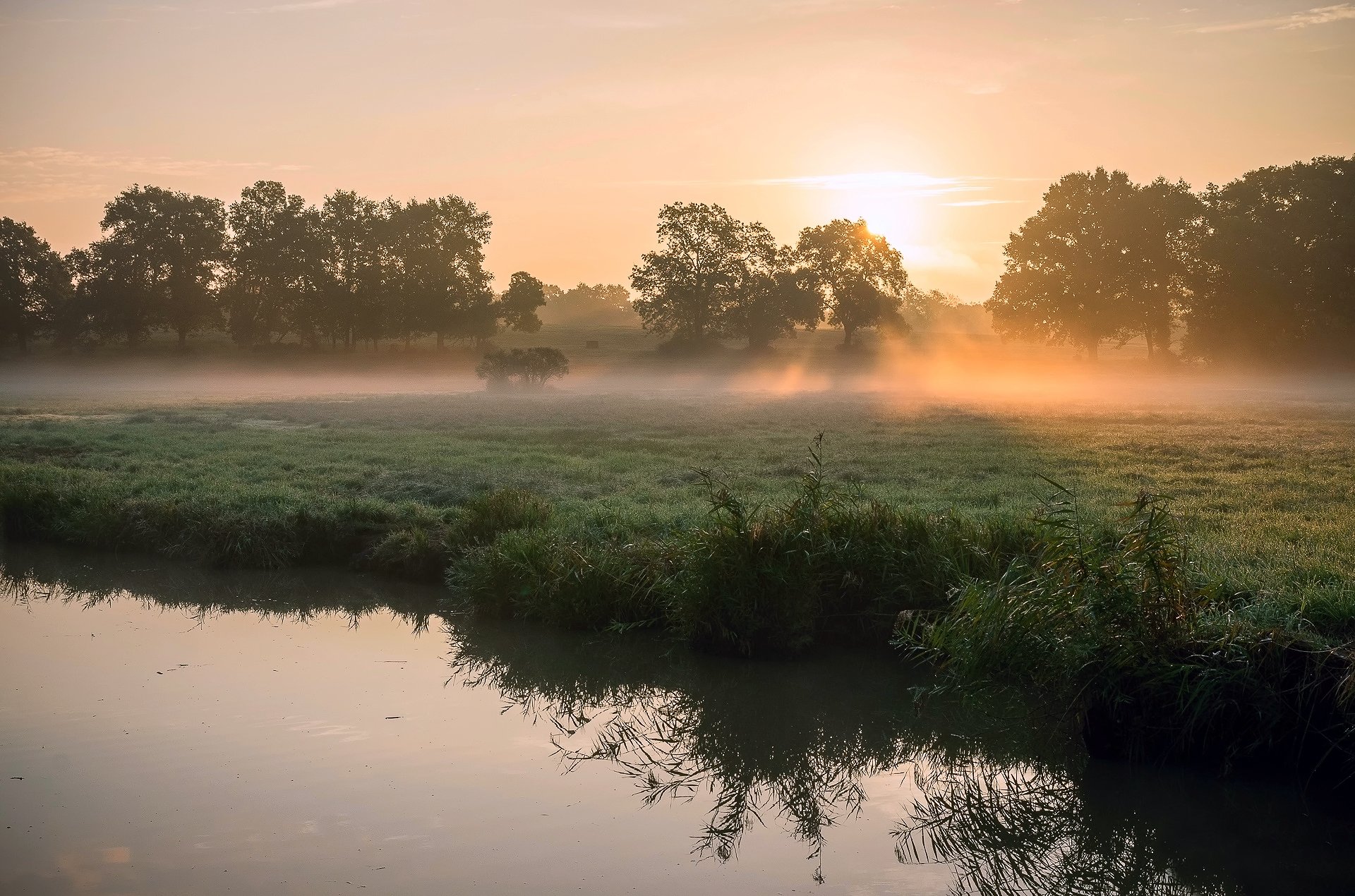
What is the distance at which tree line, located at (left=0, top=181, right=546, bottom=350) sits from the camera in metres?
77.4

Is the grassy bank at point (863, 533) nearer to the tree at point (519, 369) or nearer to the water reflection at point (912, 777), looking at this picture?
the water reflection at point (912, 777)

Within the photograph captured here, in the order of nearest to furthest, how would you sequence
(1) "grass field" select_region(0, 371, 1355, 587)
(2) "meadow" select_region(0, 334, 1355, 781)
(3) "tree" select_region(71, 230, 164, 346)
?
(2) "meadow" select_region(0, 334, 1355, 781) < (1) "grass field" select_region(0, 371, 1355, 587) < (3) "tree" select_region(71, 230, 164, 346)

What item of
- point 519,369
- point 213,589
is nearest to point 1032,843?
point 213,589

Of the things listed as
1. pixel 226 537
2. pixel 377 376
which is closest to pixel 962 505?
pixel 226 537

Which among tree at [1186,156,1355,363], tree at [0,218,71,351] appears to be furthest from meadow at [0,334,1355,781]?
tree at [0,218,71,351]

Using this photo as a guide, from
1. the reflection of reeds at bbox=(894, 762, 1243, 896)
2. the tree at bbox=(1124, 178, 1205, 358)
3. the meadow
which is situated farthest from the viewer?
the tree at bbox=(1124, 178, 1205, 358)

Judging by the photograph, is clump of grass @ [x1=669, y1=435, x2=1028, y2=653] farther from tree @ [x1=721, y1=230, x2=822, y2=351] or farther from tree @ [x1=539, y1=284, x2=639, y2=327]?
tree @ [x1=539, y1=284, x2=639, y2=327]

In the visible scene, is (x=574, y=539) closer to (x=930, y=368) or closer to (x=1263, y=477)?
(x=1263, y=477)

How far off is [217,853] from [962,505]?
10.5m

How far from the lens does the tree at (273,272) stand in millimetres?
79938

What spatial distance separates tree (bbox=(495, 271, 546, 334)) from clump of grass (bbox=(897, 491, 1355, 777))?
75.0 metres

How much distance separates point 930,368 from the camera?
77.4 m

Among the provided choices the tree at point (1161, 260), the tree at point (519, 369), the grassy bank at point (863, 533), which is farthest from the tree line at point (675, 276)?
the grassy bank at point (863, 533)

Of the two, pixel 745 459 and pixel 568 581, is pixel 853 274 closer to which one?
pixel 745 459
